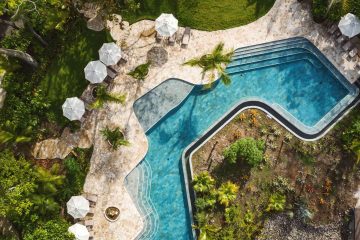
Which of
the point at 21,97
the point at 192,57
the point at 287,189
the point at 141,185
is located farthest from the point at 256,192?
the point at 21,97

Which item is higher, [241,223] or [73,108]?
[73,108]

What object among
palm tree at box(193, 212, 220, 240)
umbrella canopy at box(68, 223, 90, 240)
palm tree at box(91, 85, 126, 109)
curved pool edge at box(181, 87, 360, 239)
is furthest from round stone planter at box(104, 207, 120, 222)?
palm tree at box(91, 85, 126, 109)

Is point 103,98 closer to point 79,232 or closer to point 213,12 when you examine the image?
point 79,232

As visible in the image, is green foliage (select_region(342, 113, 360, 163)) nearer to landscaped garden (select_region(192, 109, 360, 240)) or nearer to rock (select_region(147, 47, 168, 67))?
landscaped garden (select_region(192, 109, 360, 240))

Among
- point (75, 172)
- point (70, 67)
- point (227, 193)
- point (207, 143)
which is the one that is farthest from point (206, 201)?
point (70, 67)

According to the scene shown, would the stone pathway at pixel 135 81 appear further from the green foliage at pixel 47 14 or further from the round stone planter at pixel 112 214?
the green foliage at pixel 47 14

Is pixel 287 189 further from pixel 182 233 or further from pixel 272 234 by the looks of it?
pixel 182 233
